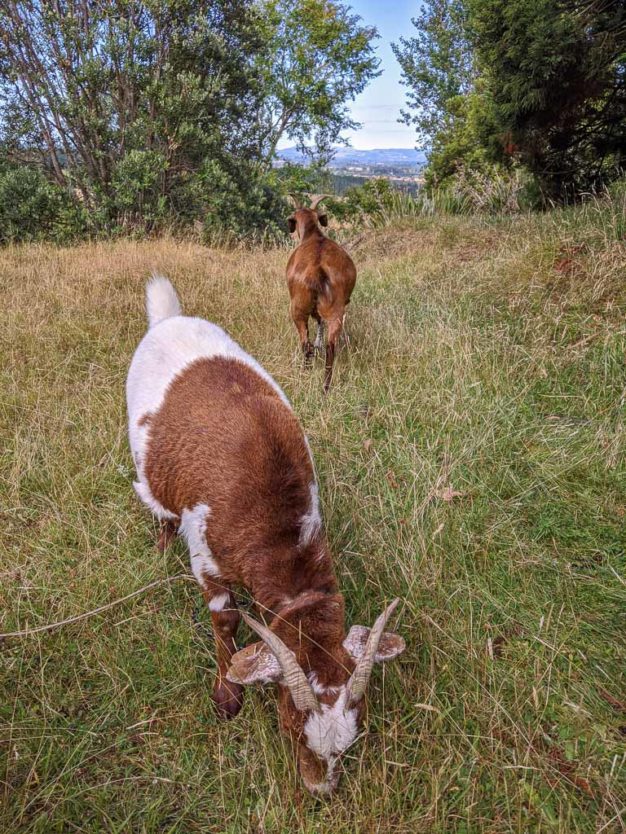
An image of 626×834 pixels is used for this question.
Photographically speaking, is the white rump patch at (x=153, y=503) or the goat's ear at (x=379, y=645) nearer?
the goat's ear at (x=379, y=645)

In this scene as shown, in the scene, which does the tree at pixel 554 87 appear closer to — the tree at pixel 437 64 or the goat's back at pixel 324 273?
the goat's back at pixel 324 273

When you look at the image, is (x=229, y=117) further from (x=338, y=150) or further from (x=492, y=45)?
(x=338, y=150)

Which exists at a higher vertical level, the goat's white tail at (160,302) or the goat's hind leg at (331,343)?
the goat's white tail at (160,302)

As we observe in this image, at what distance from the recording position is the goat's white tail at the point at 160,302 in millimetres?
3316

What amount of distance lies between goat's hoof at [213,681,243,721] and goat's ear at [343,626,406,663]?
2.00ft

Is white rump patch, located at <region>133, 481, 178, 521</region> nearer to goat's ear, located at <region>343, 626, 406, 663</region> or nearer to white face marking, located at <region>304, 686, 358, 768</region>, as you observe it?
goat's ear, located at <region>343, 626, 406, 663</region>

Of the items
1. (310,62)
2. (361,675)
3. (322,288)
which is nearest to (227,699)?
(361,675)

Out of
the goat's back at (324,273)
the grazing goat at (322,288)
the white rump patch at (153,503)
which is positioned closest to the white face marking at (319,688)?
the white rump patch at (153,503)

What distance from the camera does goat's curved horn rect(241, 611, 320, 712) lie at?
144 cm

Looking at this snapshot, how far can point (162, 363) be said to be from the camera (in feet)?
8.50

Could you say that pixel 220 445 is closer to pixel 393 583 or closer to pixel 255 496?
pixel 255 496

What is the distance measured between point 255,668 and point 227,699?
56cm

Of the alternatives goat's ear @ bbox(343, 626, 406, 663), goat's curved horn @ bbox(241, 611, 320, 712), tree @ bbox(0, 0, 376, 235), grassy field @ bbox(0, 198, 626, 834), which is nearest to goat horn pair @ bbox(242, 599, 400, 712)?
goat's curved horn @ bbox(241, 611, 320, 712)

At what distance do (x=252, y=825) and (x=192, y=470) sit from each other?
1.21 m
